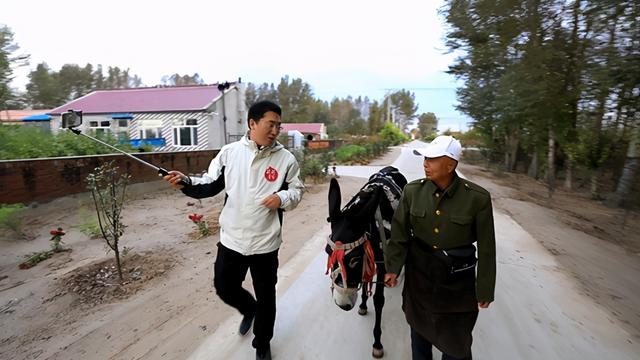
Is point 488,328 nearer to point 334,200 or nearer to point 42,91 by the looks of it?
point 334,200

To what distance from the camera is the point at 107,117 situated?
2317cm

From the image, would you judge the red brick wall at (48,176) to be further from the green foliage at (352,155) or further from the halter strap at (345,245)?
the green foliage at (352,155)

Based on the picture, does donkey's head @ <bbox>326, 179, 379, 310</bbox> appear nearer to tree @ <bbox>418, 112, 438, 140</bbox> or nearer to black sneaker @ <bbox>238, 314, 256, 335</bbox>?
black sneaker @ <bbox>238, 314, 256, 335</bbox>

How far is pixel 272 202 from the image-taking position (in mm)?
2164

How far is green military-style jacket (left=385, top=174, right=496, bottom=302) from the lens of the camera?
1892mm

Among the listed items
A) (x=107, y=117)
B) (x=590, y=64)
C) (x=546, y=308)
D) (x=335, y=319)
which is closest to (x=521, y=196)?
(x=590, y=64)

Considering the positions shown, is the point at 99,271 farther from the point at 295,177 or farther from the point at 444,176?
the point at 444,176

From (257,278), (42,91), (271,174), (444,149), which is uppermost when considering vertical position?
(42,91)

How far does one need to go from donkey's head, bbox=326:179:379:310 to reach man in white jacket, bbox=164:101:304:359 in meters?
0.33

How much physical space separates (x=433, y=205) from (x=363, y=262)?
26.6 inches

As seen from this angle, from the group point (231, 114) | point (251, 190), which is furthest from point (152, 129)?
point (251, 190)

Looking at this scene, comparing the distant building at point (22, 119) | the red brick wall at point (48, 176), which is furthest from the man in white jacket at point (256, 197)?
the distant building at point (22, 119)

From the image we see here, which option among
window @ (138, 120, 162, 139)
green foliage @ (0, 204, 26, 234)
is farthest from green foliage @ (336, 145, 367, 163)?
green foliage @ (0, 204, 26, 234)

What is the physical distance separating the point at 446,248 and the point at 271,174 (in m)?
1.19
